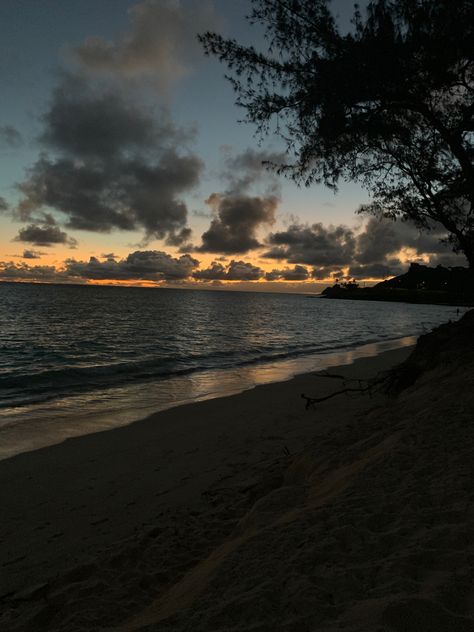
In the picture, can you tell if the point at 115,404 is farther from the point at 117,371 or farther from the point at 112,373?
the point at 117,371

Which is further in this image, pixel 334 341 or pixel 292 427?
pixel 334 341

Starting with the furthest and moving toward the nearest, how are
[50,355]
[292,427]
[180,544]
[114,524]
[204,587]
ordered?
[50,355], [292,427], [114,524], [180,544], [204,587]

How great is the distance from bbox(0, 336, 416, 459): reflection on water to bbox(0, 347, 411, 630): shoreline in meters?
0.88

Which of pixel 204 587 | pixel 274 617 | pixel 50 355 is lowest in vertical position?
pixel 50 355

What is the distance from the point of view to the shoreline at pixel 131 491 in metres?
4.38

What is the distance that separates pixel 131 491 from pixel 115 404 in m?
7.58

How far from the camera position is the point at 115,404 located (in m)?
13.8

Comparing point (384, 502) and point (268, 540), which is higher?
point (384, 502)

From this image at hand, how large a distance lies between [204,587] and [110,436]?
24.1 ft

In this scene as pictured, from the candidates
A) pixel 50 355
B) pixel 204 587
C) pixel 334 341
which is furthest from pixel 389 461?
pixel 334 341

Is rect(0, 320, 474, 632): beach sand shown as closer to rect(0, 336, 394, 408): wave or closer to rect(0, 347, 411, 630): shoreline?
rect(0, 347, 411, 630): shoreline

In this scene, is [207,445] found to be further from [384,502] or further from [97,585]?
[384,502]

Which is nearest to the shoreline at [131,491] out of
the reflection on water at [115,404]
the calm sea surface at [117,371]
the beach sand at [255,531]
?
the beach sand at [255,531]

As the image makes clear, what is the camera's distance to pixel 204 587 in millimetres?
3297
